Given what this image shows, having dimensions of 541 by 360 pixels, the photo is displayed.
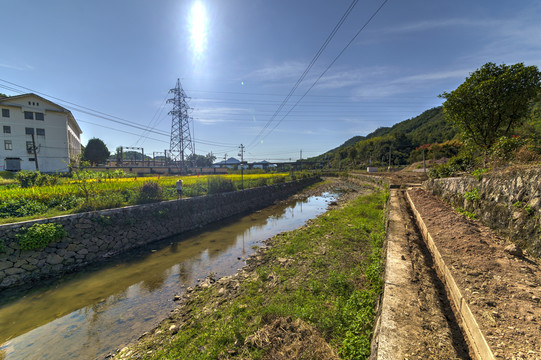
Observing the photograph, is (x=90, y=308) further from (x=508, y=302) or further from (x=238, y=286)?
(x=508, y=302)

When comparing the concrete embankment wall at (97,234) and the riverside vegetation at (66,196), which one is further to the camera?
the riverside vegetation at (66,196)

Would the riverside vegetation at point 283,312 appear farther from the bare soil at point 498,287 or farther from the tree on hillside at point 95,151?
the tree on hillside at point 95,151

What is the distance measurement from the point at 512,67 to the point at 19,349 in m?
20.6

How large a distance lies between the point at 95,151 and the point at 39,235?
55.4 meters

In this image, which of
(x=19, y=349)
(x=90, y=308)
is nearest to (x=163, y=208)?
(x=90, y=308)

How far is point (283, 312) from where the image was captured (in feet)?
15.5

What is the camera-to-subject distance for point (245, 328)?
4.43m

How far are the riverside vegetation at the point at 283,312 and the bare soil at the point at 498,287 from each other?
4.89 ft

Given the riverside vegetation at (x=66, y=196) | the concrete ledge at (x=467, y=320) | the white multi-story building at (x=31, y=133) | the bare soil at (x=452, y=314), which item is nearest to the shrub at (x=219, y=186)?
the riverside vegetation at (x=66, y=196)

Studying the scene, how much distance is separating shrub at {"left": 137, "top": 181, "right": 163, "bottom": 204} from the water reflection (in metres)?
3.44

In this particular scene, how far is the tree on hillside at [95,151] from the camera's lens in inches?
2028

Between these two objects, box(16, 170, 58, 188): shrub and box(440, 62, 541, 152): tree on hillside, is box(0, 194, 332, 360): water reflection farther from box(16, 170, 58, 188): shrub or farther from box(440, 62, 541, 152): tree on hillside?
box(440, 62, 541, 152): tree on hillside

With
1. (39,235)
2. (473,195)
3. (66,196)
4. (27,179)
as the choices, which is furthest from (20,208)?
(473,195)

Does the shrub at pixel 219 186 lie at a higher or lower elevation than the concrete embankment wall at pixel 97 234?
higher
